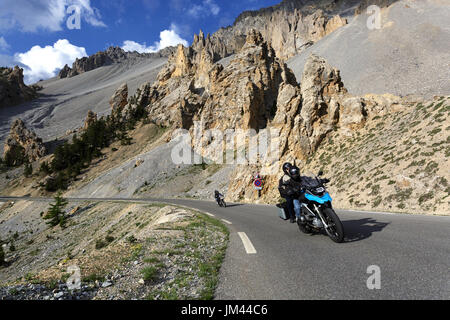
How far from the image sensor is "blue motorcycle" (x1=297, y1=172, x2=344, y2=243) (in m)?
6.32

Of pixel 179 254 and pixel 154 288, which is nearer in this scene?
pixel 154 288

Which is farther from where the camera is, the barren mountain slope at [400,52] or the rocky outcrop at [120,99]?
the rocky outcrop at [120,99]

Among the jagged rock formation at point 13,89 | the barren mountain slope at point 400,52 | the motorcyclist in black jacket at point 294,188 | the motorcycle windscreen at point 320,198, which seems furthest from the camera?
the jagged rock formation at point 13,89

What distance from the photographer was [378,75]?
64312mm

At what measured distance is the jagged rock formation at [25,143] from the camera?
108 metres

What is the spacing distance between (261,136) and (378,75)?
46.1 meters

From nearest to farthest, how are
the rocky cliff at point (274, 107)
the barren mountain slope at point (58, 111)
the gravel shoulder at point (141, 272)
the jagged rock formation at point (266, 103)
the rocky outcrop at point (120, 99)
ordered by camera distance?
the gravel shoulder at point (141, 272), the rocky cliff at point (274, 107), the jagged rock formation at point (266, 103), the rocky outcrop at point (120, 99), the barren mountain slope at point (58, 111)

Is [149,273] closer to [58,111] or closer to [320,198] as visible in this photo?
[320,198]

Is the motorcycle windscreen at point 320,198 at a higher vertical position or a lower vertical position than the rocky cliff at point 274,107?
lower

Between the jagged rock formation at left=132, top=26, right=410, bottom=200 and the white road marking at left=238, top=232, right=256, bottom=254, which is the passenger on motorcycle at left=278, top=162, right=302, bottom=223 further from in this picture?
the jagged rock formation at left=132, top=26, right=410, bottom=200

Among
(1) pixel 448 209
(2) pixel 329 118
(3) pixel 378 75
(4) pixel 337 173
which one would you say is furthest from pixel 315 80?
(3) pixel 378 75

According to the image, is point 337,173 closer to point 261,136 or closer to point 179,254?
point 261,136

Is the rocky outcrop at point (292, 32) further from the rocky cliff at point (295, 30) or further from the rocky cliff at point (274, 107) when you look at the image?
the rocky cliff at point (274, 107)

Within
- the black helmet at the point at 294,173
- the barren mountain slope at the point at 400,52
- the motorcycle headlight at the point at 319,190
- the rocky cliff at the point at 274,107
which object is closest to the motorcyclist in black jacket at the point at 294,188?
the black helmet at the point at 294,173
